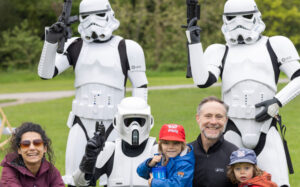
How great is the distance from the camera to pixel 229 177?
15.3 feet

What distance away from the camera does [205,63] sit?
5.55m

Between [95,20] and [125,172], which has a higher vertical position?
[95,20]

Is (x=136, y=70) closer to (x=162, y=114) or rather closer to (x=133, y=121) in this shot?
(x=133, y=121)

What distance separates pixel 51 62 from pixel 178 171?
2036 millimetres

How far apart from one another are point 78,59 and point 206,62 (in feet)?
4.31

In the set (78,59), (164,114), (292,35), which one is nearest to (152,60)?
(292,35)

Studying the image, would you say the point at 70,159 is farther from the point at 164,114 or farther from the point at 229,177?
the point at 164,114

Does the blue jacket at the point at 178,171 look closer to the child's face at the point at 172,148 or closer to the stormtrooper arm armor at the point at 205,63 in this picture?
the child's face at the point at 172,148

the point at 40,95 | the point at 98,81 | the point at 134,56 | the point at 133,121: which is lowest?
the point at 133,121

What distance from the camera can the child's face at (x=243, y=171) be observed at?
4598 mm

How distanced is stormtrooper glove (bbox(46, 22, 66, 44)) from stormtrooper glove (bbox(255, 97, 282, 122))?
6.47 feet

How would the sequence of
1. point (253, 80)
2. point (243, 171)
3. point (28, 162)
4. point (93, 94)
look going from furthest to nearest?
point (93, 94)
point (253, 80)
point (28, 162)
point (243, 171)

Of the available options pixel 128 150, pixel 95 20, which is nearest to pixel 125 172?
pixel 128 150

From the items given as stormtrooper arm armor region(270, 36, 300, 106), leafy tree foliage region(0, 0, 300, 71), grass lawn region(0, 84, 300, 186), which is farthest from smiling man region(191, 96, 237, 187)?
leafy tree foliage region(0, 0, 300, 71)
